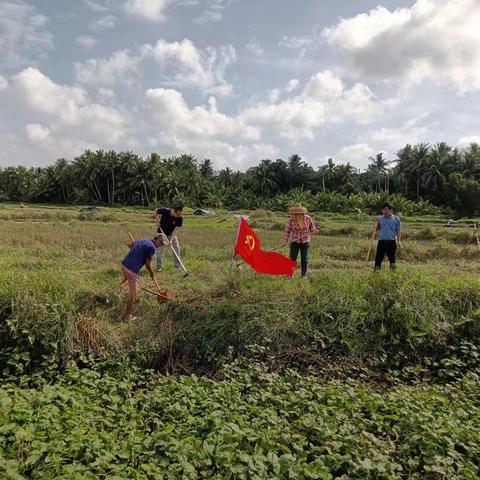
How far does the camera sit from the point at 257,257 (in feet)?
24.3

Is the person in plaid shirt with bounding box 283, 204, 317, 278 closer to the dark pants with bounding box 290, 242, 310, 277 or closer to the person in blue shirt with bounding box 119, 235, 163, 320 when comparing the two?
the dark pants with bounding box 290, 242, 310, 277

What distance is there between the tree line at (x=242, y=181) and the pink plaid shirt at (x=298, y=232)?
108 ft

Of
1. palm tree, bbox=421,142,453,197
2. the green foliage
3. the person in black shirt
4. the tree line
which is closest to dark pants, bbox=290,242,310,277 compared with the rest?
the person in black shirt

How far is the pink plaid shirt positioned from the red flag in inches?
22.2

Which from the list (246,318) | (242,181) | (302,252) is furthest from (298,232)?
(242,181)

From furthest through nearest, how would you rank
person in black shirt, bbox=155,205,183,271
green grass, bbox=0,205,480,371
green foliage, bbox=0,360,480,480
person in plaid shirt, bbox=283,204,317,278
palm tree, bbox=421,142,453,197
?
palm tree, bbox=421,142,453,197
person in black shirt, bbox=155,205,183,271
person in plaid shirt, bbox=283,204,317,278
green grass, bbox=0,205,480,371
green foliage, bbox=0,360,480,480

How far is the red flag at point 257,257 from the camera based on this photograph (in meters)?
7.34

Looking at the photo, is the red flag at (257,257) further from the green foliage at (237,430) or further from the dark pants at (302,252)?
the green foliage at (237,430)

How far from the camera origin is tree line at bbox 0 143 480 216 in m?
45.2

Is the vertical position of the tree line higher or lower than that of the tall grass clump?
higher

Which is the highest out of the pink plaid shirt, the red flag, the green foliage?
the pink plaid shirt

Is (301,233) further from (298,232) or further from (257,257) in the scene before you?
(257,257)

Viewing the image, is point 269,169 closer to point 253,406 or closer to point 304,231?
point 304,231

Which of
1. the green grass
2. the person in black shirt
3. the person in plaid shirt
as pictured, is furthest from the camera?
the person in black shirt
